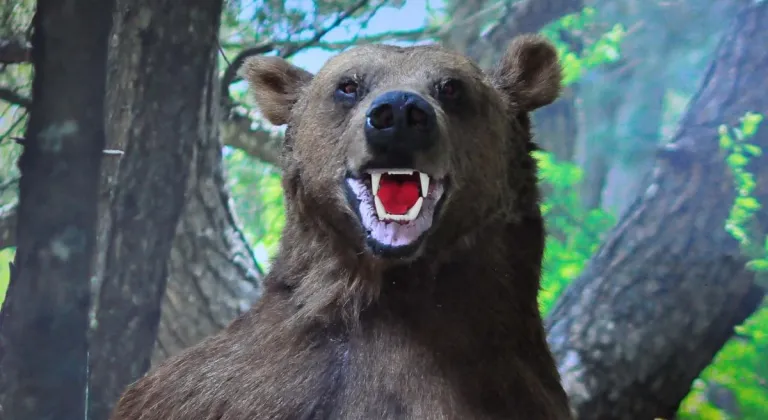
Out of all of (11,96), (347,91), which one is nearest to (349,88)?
(347,91)

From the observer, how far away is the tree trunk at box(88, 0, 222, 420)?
2783mm

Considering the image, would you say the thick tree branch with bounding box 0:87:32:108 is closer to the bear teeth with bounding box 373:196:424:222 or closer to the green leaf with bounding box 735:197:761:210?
the bear teeth with bounding box 373:196:424:222

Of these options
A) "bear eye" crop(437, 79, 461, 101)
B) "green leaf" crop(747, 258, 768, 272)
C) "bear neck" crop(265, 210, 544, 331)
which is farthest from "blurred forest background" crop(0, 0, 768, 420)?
"bear eye" crop(437, 79, 461, 101)

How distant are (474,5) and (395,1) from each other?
37cm

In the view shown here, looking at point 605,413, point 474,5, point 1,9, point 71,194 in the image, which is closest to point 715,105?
point 474,5

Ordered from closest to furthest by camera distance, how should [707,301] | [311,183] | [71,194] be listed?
[311,183] → [71,194] → [707,301]

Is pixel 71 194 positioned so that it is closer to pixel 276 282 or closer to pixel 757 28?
pixel 276 282

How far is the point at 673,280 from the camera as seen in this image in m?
2.95

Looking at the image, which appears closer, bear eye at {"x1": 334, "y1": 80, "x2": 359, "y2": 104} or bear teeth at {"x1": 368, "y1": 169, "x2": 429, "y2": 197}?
bear teeth at {"x1": 368, "y1": 169, "x2": 429, "y2": 197}

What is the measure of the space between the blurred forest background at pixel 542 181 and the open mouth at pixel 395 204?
4.61 ft

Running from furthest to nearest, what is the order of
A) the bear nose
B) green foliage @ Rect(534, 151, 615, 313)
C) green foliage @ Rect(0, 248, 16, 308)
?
green foliage @ Rect(534, 151, 615, 313), green foliage @ Rect(0, 248, 16, 308), the bear nose

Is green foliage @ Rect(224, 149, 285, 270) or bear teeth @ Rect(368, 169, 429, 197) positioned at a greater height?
bear teeth @ Rect(368, 169, 429, 197)

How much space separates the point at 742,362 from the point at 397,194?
2009 mm

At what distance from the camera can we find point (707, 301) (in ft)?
9.63
